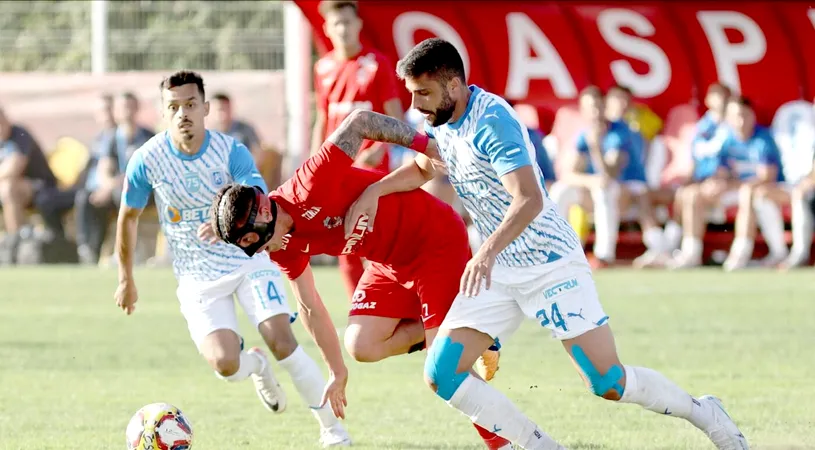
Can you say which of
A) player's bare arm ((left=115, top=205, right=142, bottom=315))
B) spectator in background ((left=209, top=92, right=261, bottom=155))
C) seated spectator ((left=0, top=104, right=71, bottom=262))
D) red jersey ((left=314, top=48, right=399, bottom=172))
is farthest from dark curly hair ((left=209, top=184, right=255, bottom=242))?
seated spectator ((left=0, top=104, right=71, bottom=262))

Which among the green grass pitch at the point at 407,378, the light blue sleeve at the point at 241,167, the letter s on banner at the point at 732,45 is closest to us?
the green grass pitch at the point at 407,378

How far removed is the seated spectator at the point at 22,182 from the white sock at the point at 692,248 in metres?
7.45

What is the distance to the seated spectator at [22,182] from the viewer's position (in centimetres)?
1791

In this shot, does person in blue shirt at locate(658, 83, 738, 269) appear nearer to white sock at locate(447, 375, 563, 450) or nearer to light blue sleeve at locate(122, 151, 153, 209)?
light blue sleeve at locate(122, 151, 153, 209)

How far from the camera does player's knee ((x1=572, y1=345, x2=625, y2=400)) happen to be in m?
5.79

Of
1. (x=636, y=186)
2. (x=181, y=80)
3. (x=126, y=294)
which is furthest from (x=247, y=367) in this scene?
(x=636, y=186)

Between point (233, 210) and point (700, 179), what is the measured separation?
11.9 meters

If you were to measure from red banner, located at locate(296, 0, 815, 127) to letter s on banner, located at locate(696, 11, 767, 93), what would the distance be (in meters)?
0.01

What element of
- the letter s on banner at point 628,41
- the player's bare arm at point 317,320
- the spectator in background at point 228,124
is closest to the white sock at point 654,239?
the letter s on banner at point 628,41

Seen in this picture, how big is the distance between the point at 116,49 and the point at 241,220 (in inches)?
659

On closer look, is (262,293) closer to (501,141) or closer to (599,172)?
(501,141)

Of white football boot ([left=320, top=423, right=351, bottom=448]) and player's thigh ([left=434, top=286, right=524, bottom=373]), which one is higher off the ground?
player's thigh ([left=434, top=286, right=524, bottom=373])

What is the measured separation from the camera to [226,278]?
7.45 meters

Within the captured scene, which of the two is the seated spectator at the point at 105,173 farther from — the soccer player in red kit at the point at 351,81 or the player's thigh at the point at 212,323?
the player's thigh at the point at 212,323
